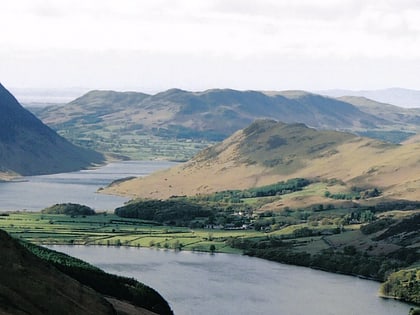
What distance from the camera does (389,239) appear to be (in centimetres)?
16662

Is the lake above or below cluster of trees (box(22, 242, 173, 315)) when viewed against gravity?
below

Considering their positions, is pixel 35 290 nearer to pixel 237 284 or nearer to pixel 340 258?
pixel 237 284

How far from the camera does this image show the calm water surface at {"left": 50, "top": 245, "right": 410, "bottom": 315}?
395ft

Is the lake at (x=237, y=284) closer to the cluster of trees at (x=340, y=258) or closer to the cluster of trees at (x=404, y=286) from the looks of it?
the cluster of trees at (x=404, y=286)

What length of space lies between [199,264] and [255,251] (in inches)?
656

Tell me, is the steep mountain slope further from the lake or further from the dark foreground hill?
the lake

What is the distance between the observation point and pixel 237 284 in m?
137

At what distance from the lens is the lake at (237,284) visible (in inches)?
4742

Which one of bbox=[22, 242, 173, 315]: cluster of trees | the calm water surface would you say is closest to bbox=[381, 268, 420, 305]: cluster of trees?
the calm water surface

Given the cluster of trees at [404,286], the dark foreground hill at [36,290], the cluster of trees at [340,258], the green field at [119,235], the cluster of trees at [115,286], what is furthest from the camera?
the green field at [119,235]

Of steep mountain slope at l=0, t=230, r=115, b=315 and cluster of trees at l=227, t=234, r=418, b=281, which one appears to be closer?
steep mountain slope at l=0, t=230, r=115, b=315

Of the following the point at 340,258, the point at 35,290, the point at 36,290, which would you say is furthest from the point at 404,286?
the point at 35,290

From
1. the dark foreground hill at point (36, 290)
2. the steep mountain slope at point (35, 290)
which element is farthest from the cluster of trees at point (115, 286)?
the steep mountain slope at point (35, 290)

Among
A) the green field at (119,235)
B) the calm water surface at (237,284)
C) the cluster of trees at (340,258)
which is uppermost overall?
the green field at (119,235)
